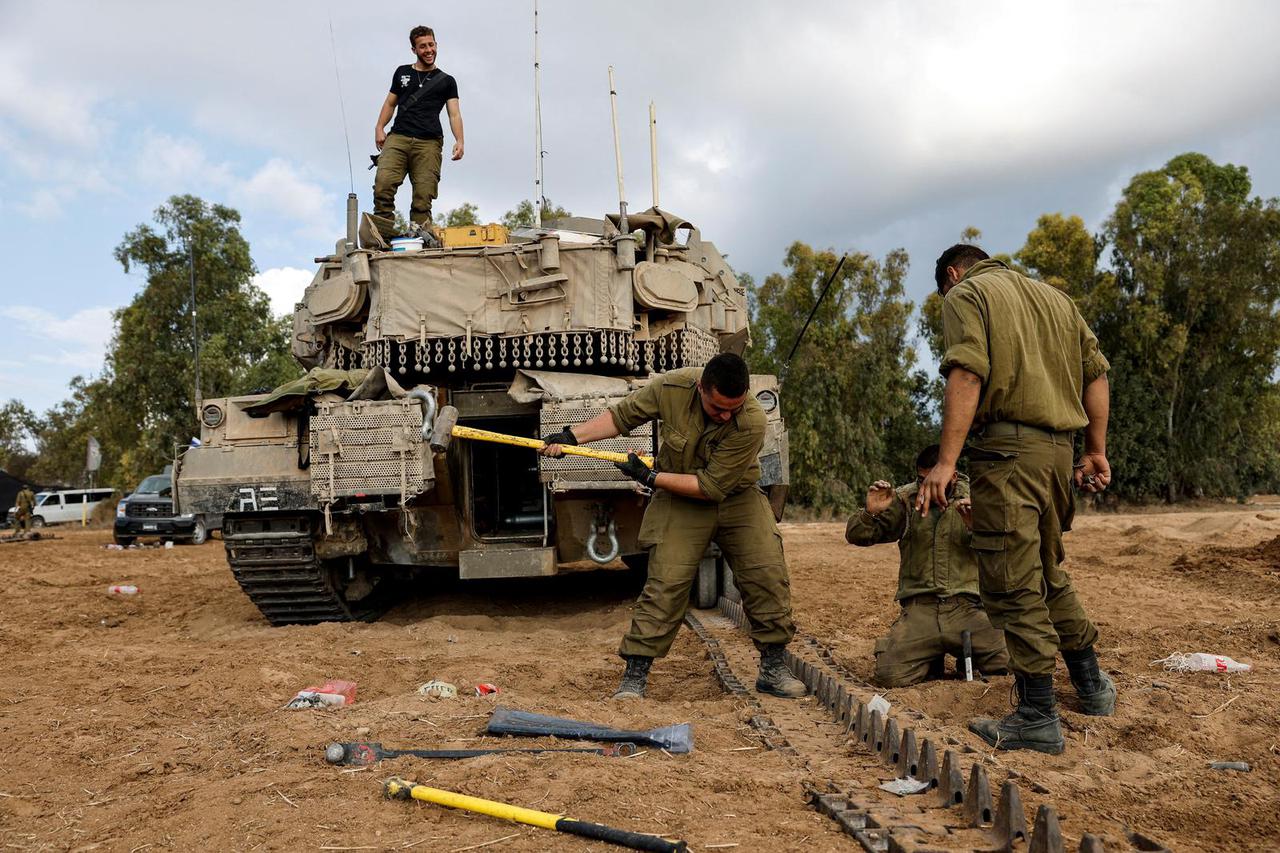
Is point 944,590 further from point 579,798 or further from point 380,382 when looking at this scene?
point 380,382

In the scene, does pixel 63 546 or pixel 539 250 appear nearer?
pixel 539 250

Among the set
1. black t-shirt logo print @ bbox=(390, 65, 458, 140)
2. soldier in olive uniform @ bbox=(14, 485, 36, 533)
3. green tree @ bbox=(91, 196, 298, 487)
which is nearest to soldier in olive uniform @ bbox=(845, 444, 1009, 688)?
black t-shirt logo print @ bbox=(390, 65, 458, 140)

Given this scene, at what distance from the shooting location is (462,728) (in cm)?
378

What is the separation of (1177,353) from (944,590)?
25205 mm

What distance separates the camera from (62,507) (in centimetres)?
3130

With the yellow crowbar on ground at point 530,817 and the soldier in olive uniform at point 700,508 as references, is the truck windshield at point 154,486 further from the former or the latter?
the yellow crowbar on ground at point 530,817

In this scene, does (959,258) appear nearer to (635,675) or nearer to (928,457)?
(928,457)

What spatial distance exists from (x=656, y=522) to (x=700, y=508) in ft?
0.69

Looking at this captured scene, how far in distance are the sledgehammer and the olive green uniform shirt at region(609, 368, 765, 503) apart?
1511 mm

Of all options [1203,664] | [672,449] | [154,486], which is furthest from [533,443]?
[154,486]

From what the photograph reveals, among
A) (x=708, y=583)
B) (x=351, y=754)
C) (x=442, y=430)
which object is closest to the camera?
(x=351, y=754)

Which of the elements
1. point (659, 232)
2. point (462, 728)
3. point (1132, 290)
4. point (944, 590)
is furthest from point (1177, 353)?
point (462, 728)

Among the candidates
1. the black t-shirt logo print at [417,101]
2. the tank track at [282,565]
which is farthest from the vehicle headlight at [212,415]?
the black t-shirt logo print at [417,101]

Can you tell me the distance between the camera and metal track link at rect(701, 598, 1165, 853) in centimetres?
248
